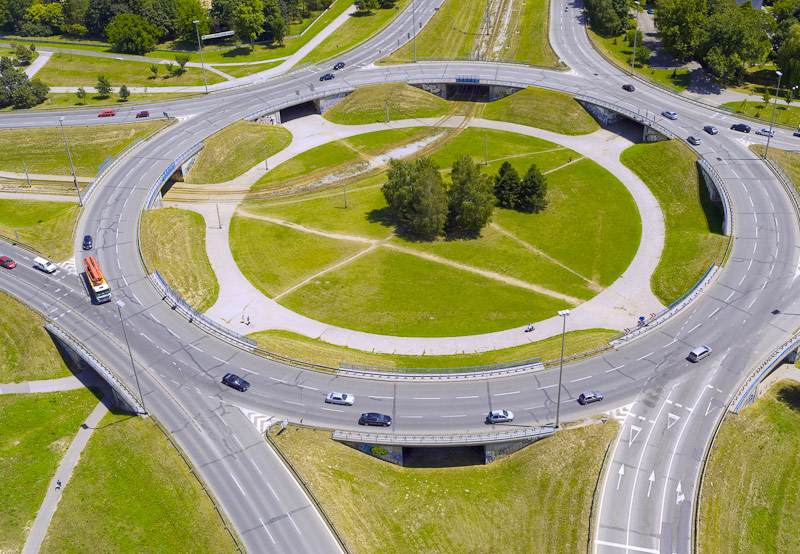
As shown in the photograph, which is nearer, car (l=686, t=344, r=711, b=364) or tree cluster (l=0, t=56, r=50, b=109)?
car (l=686, t=344, r=711, b=364)

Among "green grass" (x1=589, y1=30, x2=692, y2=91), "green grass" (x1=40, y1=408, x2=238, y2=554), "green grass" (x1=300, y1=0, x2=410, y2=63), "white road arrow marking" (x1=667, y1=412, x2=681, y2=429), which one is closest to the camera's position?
"green grass" (x1=40, y1=408, x2=238, y2=554)

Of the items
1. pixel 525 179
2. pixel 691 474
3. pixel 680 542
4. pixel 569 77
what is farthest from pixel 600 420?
pixel 569 77

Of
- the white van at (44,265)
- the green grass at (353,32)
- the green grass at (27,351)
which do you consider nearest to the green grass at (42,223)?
the white van at (44,265)

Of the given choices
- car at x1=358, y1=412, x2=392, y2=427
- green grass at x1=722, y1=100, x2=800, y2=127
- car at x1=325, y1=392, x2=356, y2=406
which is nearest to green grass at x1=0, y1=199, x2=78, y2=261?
car at x1=325, y1=392, x2=356, y2=406

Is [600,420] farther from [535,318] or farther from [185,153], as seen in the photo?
[185,153]

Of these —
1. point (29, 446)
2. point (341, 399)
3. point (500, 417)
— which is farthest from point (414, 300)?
point (29, 446)

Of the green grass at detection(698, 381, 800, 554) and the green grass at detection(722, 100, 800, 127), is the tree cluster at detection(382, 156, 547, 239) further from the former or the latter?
the green grass at detection(722, 100, 800, 127)

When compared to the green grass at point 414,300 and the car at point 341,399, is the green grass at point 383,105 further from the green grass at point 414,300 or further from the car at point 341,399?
the car at point 341,399
